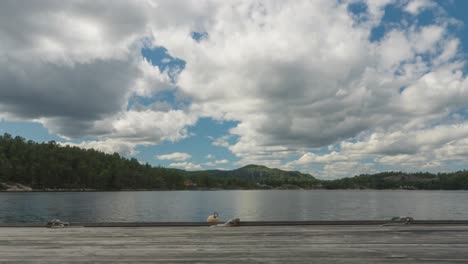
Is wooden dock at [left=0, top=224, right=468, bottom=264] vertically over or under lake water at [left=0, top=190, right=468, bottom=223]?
over

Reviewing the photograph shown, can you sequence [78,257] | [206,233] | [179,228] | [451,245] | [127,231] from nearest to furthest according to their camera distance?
[78,257]
[451,245]
[206,233]
[127,231]
[179,228]

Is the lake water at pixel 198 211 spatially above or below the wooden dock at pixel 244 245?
below

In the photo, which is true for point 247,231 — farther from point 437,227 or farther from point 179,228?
point 437,227

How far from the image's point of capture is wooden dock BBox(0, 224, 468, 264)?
37.0ft

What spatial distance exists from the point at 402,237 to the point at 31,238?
14.3 m

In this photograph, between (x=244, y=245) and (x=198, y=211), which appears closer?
(x=244, y=245)

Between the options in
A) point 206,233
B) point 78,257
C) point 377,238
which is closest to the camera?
point 78,257

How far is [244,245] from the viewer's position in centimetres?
1352

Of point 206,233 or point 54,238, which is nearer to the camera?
point 54,238

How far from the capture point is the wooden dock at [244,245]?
11281 millimetres

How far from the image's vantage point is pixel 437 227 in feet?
62.0

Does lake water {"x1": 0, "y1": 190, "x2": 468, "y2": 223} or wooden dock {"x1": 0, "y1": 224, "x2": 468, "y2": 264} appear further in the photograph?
lake water {"x1": 0, "y1": 190, "x2": 468, "y2": 223}

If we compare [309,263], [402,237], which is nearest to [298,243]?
[309,263]

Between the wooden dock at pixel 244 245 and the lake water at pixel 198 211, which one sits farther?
the lake water at pixel 198 211
